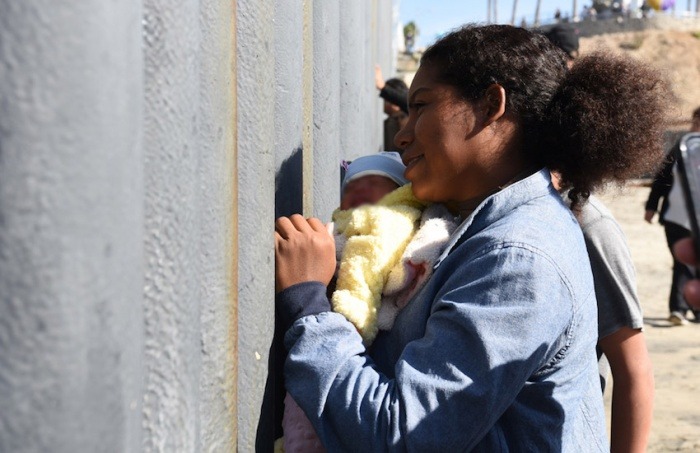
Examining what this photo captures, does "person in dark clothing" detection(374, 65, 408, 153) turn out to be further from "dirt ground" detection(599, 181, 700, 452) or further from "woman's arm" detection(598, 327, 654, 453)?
"woman's arm" detection(598, 327, 654, 453)

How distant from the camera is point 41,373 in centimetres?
84

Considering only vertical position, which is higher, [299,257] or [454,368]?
[299,257]

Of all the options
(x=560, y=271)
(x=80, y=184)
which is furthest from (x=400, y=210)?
(x=80, y=184)

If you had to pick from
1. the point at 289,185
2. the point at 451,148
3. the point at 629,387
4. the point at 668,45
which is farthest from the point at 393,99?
the point at 668,45

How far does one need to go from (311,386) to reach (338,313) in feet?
0.62

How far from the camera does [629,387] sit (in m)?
2.84

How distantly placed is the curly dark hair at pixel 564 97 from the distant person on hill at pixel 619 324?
1.17 feet

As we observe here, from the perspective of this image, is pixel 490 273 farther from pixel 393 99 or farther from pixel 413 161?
pixel 393 99

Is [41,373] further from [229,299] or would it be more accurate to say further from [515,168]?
[515,168]

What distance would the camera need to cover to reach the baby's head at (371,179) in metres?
2.50

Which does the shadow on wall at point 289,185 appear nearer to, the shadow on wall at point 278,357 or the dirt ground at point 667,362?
the shadow on wall at point 278,357

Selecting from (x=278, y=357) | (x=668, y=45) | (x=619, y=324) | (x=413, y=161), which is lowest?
(x=668, y=45)

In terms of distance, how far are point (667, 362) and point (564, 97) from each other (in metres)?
6.58

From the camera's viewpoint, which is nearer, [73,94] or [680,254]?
[73,94]
